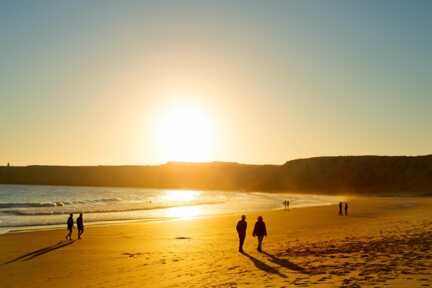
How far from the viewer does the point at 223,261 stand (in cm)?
1570

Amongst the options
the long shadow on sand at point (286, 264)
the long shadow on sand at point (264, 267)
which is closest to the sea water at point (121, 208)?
the long shadow on sand at point (264, 267)

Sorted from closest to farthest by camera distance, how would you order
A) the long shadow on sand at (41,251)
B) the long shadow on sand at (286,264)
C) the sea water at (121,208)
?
1. the long shadow on sand at (286,264)
2. the long shadow on sand at (41,251)
3. the sea water at (121,208)

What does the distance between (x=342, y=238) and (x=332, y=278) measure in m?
8.99

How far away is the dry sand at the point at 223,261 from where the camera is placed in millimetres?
12188

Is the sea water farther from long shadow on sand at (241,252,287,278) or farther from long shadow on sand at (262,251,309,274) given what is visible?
long shadow on sand at (262,251,309,274)

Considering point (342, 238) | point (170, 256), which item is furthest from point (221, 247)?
point (342, 238)

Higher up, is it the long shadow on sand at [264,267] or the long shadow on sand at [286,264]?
the long shadow on sand at [286,264]

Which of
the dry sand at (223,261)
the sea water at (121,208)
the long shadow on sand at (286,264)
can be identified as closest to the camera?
the dry sand at (223,261)

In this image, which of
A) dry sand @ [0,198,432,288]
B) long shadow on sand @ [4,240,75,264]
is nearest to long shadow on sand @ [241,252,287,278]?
dry sand @ [0,198,432,288]

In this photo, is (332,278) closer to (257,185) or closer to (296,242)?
(296,242)

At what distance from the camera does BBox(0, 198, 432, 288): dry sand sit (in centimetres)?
1219

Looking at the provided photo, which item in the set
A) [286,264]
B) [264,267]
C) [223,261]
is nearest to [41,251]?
[223,261]

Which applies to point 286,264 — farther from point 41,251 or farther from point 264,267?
point 41,251

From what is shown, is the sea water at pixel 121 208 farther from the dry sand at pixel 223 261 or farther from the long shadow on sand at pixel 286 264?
the long shadow on sand at pixel 286 264
